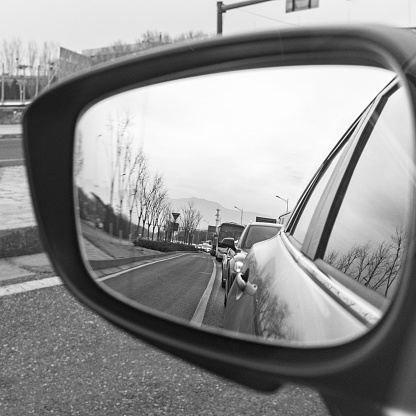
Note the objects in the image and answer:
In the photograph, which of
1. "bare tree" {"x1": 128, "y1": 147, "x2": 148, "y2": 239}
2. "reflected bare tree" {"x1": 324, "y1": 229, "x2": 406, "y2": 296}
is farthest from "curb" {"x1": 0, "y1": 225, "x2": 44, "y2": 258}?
"reflected bare tree" {"x1": 324, "y1": 229, "x2": 406, "y2": 296}

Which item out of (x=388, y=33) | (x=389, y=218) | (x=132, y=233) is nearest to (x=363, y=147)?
(x=389, y=218)

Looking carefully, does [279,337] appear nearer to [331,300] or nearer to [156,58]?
[331,300]

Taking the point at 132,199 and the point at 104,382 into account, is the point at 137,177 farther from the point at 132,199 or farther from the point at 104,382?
the point at 104,382

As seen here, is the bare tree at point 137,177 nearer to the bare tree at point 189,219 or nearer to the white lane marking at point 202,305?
the bare tree at point 189,219

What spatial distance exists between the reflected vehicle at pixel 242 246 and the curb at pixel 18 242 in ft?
14.4

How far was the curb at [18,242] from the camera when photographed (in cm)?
566

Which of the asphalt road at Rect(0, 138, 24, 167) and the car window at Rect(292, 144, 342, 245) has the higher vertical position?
the car window at Rect(292, 144, 342, 245)

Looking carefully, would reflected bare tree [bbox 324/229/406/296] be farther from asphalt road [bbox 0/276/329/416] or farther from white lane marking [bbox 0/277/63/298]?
white lane marking [bbox 0/277/63/298]

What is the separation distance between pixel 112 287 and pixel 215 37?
57 cm

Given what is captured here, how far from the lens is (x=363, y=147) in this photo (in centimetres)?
112

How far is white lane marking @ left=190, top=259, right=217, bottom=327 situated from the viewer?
1.07m

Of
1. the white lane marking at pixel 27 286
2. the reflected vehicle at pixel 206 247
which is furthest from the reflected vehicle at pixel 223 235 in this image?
the white lane marking at pixel 27 286

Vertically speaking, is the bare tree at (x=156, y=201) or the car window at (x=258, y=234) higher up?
the bare tree at (x=156, y=201)

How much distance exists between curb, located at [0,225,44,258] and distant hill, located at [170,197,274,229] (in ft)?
15.6
